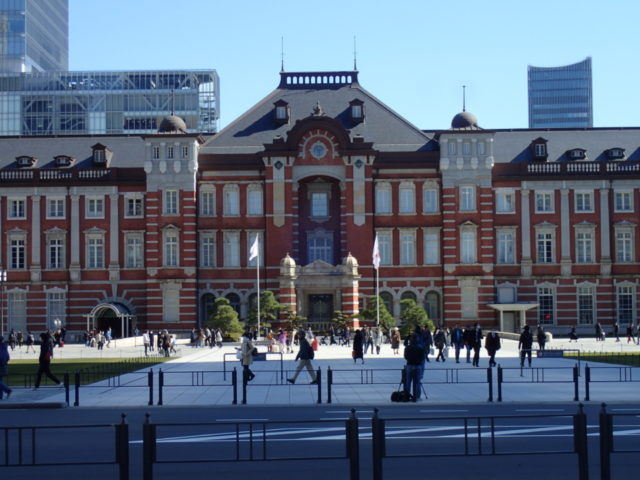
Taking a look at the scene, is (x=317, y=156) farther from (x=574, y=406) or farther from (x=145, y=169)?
(x=574, y=406)

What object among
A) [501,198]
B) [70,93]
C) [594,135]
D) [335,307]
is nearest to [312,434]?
[335,307]

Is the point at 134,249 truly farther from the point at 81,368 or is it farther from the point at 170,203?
the point at 81,368

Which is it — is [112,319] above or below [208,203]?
below

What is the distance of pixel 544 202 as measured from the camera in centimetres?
7194

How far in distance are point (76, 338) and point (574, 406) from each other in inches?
2029

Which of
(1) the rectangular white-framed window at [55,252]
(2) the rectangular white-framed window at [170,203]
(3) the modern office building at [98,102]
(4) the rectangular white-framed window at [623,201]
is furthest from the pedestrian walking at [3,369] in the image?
(3) the modern office building at [98,102]

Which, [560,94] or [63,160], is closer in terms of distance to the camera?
[63,160]

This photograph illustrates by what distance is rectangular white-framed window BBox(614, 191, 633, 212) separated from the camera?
71.9 metres

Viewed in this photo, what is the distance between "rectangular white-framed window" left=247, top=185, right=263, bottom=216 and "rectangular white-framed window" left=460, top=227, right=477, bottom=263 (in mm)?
13648

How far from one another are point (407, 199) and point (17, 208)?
26408mm

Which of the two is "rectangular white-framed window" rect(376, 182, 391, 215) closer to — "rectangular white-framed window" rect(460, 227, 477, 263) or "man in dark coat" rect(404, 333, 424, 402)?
"rectangular white-framed window" rect(460, 227, 477, 263)

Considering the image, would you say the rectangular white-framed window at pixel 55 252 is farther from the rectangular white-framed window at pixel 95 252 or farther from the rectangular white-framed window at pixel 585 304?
the rectangular white-framed window at pixel 585 304

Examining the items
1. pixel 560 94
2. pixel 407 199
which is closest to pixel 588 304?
pixel 407 199

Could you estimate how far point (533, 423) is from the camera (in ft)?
71.3
